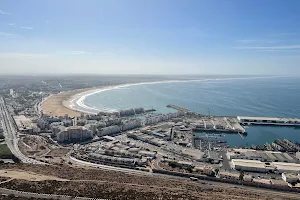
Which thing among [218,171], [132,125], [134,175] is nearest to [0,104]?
[132,125]

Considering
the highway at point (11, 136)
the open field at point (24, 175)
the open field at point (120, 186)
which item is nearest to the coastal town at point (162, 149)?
the highway at point (11, 136)

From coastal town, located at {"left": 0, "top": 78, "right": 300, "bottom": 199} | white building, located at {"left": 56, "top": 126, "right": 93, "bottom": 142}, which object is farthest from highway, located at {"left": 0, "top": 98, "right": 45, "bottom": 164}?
white building, located at {"left": 56, "top": 126, "right": 93, "bottom": 142}

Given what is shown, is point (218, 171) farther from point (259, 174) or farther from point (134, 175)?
point (134, 175)

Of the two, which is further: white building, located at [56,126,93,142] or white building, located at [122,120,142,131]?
white building, located at [122,120,142,131]

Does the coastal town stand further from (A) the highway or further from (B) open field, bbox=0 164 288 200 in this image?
(B) open field, bbox=0 164 288 200

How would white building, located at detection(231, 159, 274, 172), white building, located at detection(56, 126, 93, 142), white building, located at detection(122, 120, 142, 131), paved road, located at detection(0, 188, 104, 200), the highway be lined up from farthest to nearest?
white building, located at detection(122, 120, 142, 131) → white building, located at detection(56, 126, 93, 142) → the highway → white building, located at detection(231, 159, 274, 172) → paved road, located at detection(0, 188, 104, 200)

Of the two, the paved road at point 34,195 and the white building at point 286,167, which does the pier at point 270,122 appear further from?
the paved road at point 34,195
